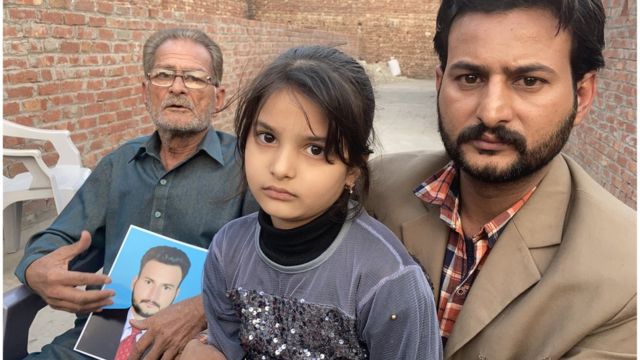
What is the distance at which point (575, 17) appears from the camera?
1.50 metres

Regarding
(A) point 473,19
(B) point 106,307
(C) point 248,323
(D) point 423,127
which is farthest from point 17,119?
(D) point 423,127

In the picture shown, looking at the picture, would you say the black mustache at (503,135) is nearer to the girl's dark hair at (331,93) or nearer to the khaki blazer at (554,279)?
the khaki blazer at (554,279)

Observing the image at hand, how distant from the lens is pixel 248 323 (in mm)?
1438

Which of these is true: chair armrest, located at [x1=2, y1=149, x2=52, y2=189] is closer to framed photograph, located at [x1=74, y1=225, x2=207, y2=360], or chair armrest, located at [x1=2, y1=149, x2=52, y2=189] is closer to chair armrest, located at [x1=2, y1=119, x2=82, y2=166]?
chair armrest, located at [x1=2, y1=119, x2=82, y2=166]

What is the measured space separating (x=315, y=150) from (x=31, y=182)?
314 centimetres

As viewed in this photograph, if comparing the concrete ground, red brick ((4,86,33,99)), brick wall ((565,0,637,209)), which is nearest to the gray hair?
the concrete ground

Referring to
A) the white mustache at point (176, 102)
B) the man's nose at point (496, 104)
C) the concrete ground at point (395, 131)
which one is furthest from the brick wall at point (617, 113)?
the white mustache at point (176, 102)

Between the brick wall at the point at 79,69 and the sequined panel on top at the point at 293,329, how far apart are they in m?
2.15

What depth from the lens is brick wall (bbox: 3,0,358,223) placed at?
4.06 m

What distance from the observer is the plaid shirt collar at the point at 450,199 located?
5.28 ft

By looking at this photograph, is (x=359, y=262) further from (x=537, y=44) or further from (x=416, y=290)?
(x=537, y=44)

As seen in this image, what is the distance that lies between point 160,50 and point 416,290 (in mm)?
1631

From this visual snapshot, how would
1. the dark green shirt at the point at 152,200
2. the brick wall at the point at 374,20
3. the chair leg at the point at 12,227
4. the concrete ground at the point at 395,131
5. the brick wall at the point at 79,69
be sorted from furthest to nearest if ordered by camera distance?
the brick wall at the point at 374,20, the brick wall at the point at 79,69, the chair leg at the point at 12,227, the concrete ground at the point at 395,131, the dark green shirt at the point at 152,200

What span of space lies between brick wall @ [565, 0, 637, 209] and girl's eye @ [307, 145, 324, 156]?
159 inches
